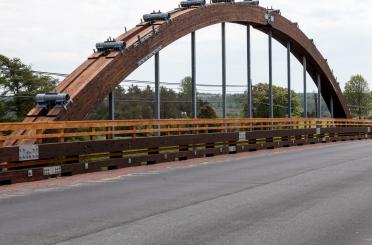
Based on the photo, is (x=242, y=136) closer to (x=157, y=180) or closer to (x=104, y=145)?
(x=104, y=145)

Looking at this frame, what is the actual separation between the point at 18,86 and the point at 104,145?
33.0m

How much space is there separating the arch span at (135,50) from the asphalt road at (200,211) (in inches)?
280

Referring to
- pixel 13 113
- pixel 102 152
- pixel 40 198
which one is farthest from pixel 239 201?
pixel 13 113

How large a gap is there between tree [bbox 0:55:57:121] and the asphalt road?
107 feet

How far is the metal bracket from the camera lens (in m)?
13.6

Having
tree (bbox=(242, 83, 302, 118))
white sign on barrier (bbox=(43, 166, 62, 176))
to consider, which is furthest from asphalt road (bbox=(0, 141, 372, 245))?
tree (bbox=(242, 83, 302, 118))

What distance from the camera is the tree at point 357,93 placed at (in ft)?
431

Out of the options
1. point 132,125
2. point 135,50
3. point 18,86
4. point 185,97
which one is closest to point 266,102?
point 185,97

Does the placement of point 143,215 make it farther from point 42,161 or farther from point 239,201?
point 42,161

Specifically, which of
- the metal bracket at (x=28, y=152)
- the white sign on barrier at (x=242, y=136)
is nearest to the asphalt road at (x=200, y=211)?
the metal bracket at (x=28, y=152)

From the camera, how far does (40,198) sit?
10.8 metres

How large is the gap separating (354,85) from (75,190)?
128m

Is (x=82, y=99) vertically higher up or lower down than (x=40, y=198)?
higher up

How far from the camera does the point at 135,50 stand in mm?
23953
